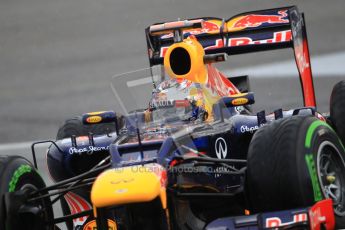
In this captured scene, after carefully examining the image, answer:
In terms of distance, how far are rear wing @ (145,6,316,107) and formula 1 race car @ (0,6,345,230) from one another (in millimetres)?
1016

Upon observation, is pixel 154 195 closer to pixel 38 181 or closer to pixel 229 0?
pixel 38 181

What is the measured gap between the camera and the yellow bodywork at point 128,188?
19.6ft

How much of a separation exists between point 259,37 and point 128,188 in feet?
15.7

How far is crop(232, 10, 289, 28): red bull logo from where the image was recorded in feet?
34.0

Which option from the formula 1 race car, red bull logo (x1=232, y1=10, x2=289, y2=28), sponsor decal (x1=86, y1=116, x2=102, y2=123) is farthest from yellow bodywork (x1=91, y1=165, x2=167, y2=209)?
red bull logo (x1=232, y1=10, x2=289, y2=28)

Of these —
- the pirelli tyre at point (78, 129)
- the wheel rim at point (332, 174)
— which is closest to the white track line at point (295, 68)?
the pirelli tyre at point (78, 129)

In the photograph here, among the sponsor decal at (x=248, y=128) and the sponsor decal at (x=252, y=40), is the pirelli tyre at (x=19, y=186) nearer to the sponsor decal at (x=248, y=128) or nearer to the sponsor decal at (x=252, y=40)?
the sponsor decal at (x=248, y=128)

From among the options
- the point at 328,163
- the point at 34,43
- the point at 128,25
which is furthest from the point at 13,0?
the point at 328,163

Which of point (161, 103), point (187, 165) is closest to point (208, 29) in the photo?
point (161, 103)

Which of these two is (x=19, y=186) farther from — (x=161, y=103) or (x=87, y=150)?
(x=161, y=103)

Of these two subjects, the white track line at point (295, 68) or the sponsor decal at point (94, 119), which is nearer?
the sponsor decal at point (94, 119)

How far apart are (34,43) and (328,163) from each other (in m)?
9.41

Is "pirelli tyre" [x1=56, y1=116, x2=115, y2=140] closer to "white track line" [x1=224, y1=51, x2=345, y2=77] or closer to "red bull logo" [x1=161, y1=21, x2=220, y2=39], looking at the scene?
"red bull logo" [x1=161, y1=21, x2=220, y2=39]

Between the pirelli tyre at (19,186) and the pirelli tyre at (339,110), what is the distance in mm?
3141
